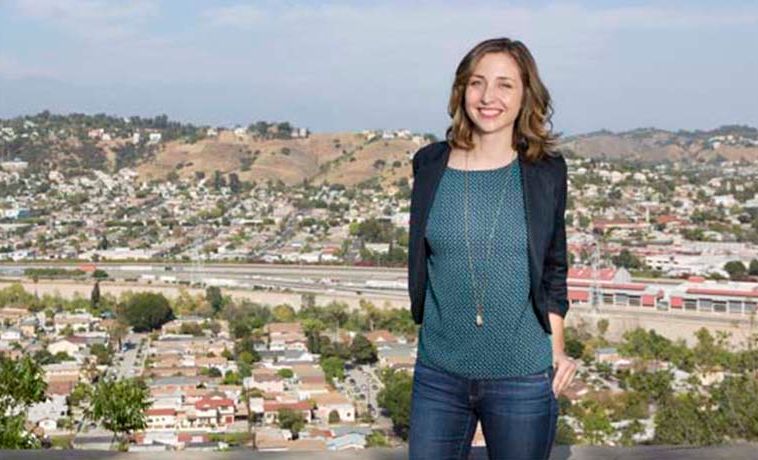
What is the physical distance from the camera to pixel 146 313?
16359 mm

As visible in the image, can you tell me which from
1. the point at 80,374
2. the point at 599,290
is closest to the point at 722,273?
the point at 599,290

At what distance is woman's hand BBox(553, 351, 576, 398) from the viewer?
52.9 inches

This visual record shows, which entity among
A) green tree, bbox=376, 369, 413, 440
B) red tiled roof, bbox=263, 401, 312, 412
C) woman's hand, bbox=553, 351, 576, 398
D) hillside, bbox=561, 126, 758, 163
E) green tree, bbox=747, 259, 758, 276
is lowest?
green tree, bbox=747, 259, 758, 276

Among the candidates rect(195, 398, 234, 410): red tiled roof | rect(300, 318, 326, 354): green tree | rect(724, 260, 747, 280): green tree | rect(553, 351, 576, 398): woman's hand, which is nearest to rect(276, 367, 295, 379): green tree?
rect(195, 398, 234, 410): red tiled roof

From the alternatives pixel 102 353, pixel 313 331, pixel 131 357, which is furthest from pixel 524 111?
pixel 313 331

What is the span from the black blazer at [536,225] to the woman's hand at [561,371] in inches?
1.6

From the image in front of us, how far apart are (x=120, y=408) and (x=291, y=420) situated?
4.54 meters

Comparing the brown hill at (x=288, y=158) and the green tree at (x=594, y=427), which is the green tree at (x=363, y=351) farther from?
the brown hill at (x=288, y=158)

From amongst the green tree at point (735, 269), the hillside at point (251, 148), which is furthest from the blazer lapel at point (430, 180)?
the hillside at point (251, 148)

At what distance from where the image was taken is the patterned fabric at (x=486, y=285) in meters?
1.28

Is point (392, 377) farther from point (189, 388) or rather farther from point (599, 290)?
point (599, 290)

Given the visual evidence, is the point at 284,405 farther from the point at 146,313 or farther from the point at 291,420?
the point at 146,313

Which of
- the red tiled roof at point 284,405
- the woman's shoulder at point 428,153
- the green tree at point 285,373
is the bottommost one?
the green tree at point 285,373

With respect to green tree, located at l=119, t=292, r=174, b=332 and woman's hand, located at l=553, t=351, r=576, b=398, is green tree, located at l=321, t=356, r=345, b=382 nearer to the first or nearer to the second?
green tree, located at l=119, t=292, r=174, b=332
